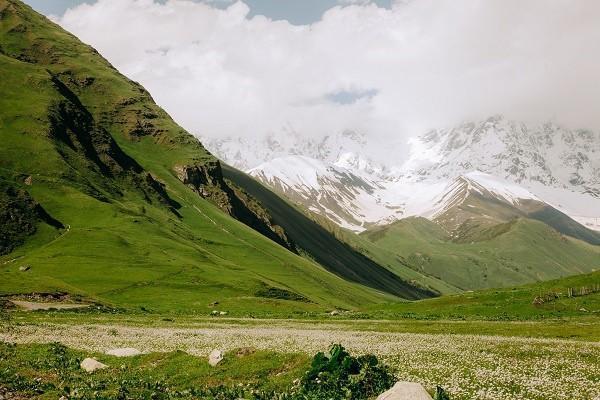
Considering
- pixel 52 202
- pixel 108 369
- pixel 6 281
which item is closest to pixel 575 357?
pixel 108 369

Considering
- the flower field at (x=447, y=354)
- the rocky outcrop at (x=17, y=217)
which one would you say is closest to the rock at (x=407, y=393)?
the flower field at (x=447, y=354)

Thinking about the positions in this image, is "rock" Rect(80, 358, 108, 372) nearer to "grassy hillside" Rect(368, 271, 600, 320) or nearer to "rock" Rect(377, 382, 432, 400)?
"rock" Rect(377, 382, 432, 400)

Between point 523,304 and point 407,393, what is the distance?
9843cm

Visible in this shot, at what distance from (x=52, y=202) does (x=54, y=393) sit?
161099 millimetres

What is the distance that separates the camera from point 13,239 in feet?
459

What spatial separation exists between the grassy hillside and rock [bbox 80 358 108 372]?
2869 inches

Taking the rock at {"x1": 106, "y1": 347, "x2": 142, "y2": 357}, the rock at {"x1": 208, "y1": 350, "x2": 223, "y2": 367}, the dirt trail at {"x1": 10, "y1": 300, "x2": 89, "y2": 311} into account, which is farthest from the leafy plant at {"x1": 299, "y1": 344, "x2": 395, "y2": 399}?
the dirt trail at {"x1": 10, "y1": 300, "x2": 89, "y2": 311}

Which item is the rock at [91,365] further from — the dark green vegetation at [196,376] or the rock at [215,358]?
the rock at [215,358]

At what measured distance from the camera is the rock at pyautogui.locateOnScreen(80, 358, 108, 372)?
3261 centimetres

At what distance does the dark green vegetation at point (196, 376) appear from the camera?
25125 millimetres

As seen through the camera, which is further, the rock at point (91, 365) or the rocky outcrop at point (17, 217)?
the rocky outcrop at point (17, 217)

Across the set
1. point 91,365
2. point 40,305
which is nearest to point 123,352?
point 91,365

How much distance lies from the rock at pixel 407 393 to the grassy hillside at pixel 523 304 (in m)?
76.4

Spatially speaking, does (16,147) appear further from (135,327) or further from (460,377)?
(460,377)
